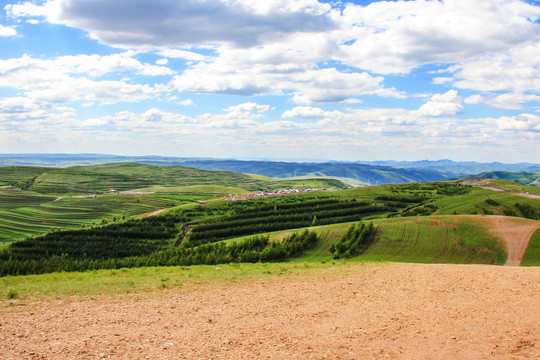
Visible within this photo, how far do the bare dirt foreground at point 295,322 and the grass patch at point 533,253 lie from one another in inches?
1821

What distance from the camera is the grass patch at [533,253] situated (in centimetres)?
6641

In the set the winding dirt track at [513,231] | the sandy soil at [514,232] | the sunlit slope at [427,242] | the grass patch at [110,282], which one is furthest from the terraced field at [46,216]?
the sandy soil at [514,232]

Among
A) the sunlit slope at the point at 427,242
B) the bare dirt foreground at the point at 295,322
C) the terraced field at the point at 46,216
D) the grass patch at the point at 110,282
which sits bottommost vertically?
the terraced field at the point at 46,216

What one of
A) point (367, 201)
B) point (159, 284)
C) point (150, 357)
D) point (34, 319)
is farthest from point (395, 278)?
point (367, 201)

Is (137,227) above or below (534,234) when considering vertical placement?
below

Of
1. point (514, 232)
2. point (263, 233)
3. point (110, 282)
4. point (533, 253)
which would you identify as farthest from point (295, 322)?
point (263, 233)

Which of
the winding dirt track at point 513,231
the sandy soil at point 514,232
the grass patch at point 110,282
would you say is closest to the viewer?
the grass patch at point 110,282

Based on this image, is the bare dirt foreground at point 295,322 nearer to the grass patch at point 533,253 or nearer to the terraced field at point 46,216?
the grass patch at point 533,253

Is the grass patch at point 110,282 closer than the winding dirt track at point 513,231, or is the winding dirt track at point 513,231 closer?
the grass patch at point 110,282

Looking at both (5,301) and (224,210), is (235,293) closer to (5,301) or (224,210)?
(5,301)

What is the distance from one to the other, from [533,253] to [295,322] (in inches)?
2845

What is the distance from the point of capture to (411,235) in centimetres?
8462

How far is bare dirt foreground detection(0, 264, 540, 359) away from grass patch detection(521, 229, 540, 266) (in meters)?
46.3

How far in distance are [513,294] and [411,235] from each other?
62.3 m
